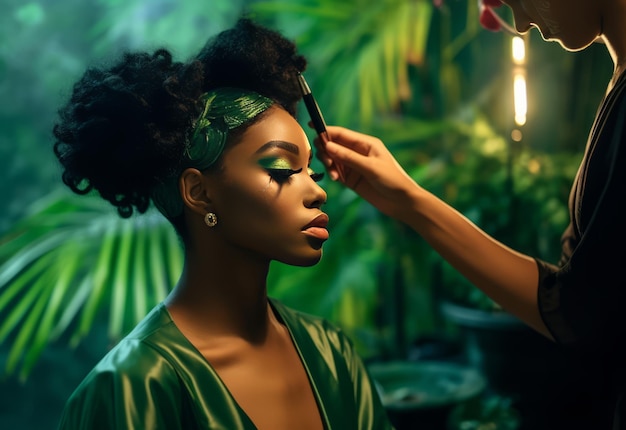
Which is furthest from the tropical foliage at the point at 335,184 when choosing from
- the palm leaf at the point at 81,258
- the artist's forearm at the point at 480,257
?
the artist's forearm at the point at 480,257

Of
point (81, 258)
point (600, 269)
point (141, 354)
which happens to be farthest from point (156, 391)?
point (81, 258)

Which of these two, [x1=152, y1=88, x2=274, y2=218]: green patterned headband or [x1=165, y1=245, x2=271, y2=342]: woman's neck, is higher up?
[x1=152, y1=88, x2=274, y2=218]: green patterned headband

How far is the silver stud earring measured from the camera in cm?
113

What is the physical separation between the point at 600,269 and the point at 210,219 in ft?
1.90

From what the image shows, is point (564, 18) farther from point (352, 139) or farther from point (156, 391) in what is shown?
point (156, 391)

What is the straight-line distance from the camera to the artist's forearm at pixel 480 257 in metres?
1.18

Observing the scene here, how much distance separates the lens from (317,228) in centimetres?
113

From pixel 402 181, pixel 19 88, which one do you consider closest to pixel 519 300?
pixel 402 181

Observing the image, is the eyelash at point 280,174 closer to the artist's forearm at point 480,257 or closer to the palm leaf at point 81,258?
the artist's forearm at point 480,257

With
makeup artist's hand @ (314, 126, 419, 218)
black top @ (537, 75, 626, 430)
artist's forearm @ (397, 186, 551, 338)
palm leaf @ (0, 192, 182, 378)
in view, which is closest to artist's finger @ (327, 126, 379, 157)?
makeup artist's hand @ (314, 126, 419, 218)

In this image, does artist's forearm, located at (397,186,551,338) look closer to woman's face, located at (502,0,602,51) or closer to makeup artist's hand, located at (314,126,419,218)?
makeup artist's hand, located at (314,126,419,218)

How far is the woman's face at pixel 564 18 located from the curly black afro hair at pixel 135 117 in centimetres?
42

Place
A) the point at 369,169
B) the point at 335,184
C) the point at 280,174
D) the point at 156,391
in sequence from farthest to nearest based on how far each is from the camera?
the point at 335,184 → the point at 369,169 → the point at 280,174 → the point at 156,391

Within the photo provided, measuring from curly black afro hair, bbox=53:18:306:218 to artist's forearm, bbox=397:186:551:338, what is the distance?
37 centimetres
